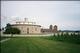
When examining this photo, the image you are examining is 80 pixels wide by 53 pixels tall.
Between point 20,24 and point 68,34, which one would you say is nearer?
point 68,34

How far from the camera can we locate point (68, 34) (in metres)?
13.5

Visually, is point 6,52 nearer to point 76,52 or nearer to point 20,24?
point 76,52

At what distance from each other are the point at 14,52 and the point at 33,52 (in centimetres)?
84

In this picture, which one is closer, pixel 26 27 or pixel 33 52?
pixel 33 52

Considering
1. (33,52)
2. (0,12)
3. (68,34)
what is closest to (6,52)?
(33,52)

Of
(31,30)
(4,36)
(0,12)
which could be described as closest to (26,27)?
(31,30)

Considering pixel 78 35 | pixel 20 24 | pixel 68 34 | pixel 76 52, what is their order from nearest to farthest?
pixel 76 52 < pixel 78 35 < pixel 68 34 < pixel 20 24

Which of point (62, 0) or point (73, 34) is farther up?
point (62, 0)

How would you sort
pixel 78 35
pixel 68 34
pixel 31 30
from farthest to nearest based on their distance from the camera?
pixel 31 30 < pixel 68 34 < pixel 78 35

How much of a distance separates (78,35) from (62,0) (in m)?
4.13

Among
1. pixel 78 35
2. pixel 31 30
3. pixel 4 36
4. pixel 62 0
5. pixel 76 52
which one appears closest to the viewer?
pixel 76 52

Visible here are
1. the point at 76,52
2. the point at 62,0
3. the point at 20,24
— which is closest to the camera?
the point at 76,52

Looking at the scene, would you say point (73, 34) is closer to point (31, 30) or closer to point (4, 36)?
point (4, 36)

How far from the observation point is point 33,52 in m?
7.57
